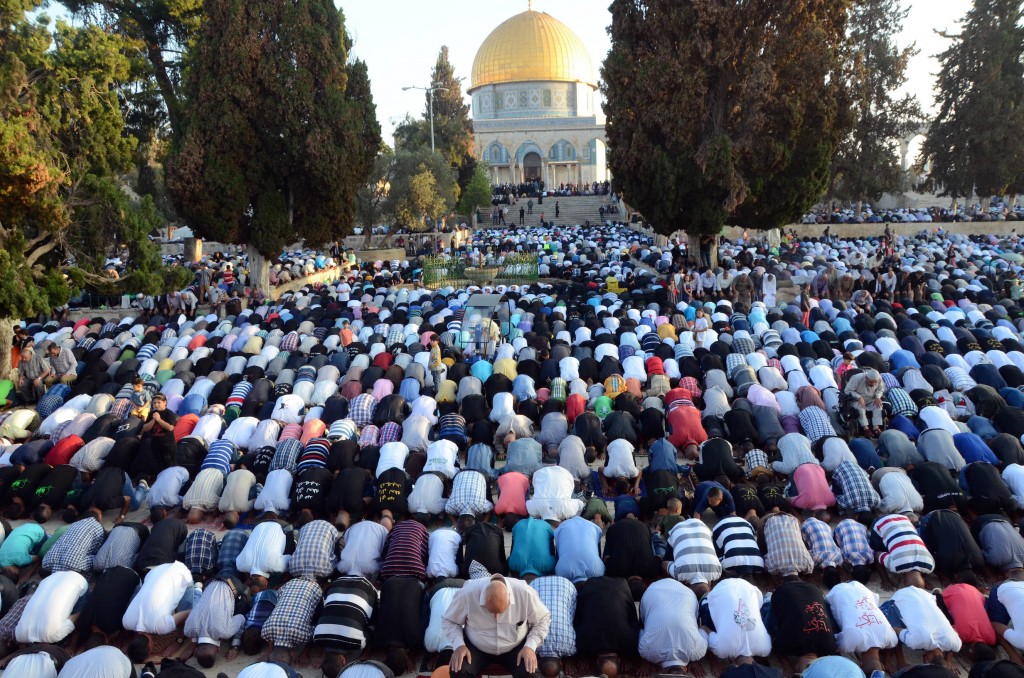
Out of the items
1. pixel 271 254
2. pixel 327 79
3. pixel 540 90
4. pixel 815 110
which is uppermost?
pixel 540 90

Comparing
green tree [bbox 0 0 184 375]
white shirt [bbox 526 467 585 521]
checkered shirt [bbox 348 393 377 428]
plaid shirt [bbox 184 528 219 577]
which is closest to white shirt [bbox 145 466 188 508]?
plaid shirt [bbox 184 528 219 577]

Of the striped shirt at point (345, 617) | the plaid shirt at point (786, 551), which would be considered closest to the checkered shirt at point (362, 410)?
the striped shirt at point (345, 617)

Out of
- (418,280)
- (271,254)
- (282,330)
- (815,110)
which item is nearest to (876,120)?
(815,110)

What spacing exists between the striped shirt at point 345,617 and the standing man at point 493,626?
0.82m

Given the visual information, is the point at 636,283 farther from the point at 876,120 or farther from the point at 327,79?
the point at 876,120

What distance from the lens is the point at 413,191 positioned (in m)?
26.8

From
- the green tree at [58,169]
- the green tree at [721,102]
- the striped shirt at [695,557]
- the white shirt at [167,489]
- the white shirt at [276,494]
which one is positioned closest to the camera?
the striped shirt at [695,557]

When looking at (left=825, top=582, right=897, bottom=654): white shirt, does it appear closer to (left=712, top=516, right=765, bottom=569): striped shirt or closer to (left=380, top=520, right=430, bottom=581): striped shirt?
(left=712, top=516, right=765, bottom=569): striped shirt

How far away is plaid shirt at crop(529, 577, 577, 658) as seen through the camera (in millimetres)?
4734

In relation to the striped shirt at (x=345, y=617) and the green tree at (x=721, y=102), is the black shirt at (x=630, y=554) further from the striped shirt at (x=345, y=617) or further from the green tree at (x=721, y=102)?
the green tree at (x=721, y=102)

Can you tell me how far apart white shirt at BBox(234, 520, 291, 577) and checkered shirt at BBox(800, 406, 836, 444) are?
5.25 meters

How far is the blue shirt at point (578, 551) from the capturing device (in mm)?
5469

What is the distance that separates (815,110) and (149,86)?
16.3 metres

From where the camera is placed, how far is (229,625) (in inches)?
200
